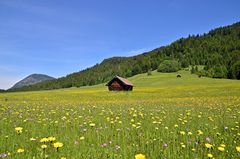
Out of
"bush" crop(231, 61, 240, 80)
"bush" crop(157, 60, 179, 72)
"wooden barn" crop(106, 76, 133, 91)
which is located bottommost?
"wooden barn" crop(106, 76, 133, 91)

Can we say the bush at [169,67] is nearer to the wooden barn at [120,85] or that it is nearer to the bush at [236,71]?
the bush at [236,71]

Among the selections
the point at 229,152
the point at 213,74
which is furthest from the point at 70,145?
the point at 213,74

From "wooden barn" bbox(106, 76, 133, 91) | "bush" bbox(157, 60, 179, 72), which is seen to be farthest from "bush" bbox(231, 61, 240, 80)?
"wooden barn" bbox(106, 76, 133, 91)

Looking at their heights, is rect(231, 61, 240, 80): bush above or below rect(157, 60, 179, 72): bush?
below

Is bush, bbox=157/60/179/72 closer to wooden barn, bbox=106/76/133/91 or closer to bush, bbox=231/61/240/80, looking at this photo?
bush, bbox=231/61/240/80

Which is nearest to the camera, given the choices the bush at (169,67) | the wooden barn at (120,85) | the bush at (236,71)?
the wooden barn at (120,85)

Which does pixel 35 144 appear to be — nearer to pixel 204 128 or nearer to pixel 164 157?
pixel 164 157

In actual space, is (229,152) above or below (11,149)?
below

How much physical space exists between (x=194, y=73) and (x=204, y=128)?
481ft

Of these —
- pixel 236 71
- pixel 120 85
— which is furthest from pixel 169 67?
pixel 120 85

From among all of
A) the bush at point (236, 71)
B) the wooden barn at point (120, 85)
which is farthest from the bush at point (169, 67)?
the wooden barn at point (120, 85)

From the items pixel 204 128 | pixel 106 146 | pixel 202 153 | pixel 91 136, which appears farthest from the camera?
pixel 204 128

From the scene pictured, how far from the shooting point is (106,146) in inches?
246

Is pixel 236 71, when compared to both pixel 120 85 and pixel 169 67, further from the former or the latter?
pixel 120 85
